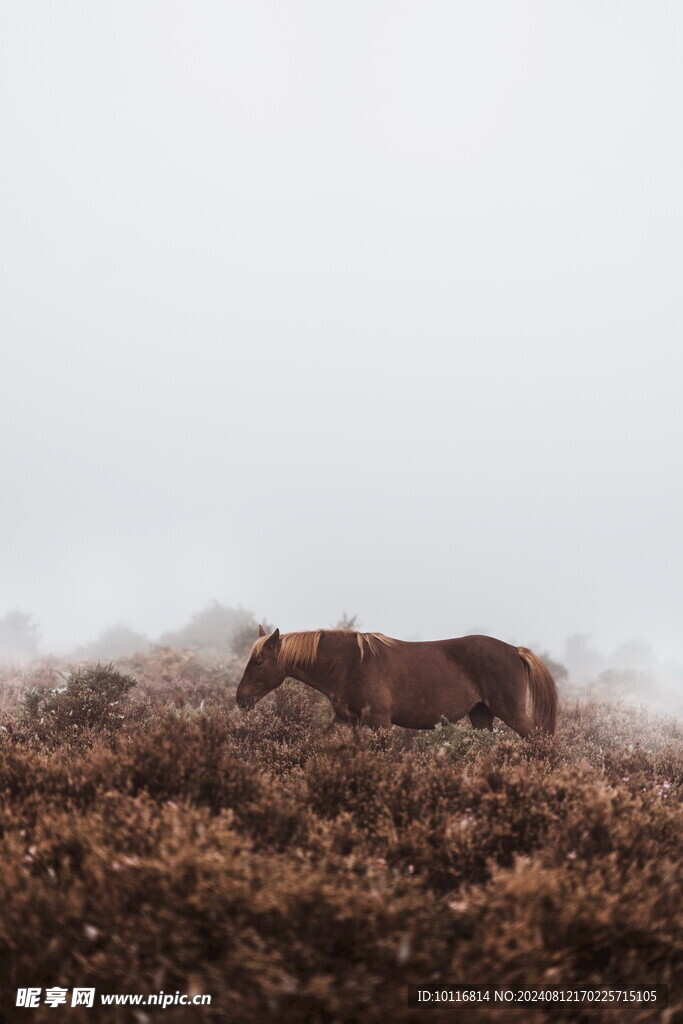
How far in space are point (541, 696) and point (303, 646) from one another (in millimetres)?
3097

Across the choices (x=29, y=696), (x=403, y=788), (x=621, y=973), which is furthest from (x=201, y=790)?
(x=29, y=696)

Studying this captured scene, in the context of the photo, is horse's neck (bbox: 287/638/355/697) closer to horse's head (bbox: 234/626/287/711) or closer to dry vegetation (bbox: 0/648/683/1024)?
horse's head (bbox: 234/626/287/711)

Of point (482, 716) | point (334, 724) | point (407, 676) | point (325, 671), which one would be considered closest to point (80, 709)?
point (325, 671)

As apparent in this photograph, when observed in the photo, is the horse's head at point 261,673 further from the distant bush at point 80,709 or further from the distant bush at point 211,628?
the distant bush at point 211,628

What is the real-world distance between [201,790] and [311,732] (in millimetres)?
3582

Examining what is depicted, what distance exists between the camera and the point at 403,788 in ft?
12.1

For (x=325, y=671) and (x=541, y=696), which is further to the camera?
(x=541, y=696)

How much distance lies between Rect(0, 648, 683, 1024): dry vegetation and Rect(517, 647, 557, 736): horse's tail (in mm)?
2781

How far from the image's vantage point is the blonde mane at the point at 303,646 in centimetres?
664

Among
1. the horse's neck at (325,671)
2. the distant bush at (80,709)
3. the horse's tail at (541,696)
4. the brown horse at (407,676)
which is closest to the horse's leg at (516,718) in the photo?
the brown horse at (407,676)

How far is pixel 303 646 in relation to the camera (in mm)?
6699

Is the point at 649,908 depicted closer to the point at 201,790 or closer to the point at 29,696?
the point at 201,790

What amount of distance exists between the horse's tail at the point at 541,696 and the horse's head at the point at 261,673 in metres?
3.13

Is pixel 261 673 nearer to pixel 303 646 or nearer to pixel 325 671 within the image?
pixel 303 646
